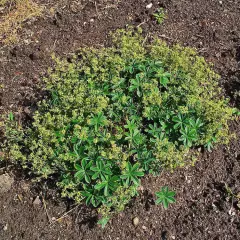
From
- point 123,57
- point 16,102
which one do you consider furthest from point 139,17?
point 16,102

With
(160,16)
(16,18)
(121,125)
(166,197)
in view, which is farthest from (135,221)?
(16,18)

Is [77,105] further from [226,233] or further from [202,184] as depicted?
[226,233]

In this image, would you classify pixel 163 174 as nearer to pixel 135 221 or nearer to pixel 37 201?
pixel 135 221

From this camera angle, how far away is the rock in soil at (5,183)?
3.43 meters

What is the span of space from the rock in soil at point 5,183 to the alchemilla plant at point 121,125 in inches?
12.8

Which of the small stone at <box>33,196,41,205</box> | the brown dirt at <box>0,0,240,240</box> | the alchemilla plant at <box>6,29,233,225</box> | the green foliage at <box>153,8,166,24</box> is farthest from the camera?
the green foliage at <box>153,8,166,24</box>

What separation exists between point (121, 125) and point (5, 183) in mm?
1198

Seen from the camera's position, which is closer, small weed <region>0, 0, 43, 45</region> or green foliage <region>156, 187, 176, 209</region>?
green foliage <region>156, 187, 176, 209</region>

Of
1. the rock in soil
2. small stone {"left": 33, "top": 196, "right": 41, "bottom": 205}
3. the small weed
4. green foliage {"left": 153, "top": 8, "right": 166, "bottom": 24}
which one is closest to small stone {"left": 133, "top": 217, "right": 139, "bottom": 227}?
small stone {"left": 33, "top": 196, "right": 41, "bottom": 205}

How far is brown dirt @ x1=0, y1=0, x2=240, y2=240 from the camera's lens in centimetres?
321

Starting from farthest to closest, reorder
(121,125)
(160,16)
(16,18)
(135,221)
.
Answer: (16,18)
(160,16)
(121,125)
(135,221)

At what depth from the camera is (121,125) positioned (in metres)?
3.34

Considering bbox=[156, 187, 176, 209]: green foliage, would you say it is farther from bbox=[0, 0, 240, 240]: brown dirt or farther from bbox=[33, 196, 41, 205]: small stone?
bbox=[33, 196, 41, 205]: small stone

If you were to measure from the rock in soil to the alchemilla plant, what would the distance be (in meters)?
0.32
